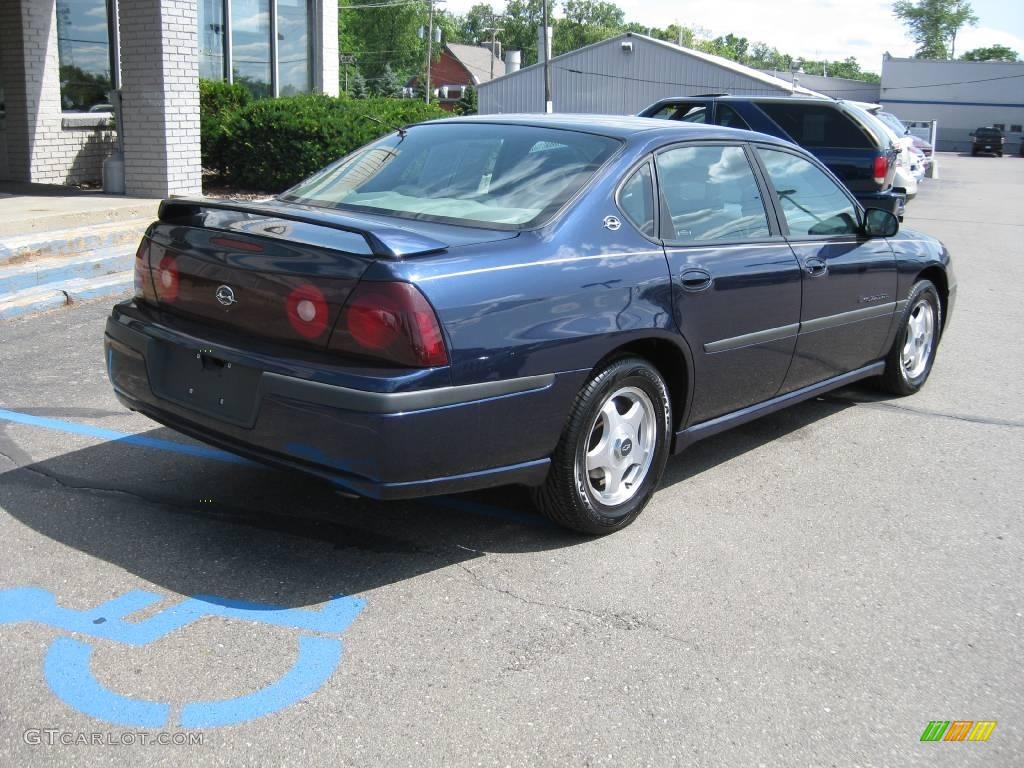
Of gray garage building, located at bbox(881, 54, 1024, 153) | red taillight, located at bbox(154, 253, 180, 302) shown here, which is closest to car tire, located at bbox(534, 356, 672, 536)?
red taillight, located at bbox(154, 253, 180, 302)

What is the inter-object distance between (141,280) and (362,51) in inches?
3857

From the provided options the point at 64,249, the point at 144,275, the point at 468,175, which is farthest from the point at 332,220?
the point at 64,249

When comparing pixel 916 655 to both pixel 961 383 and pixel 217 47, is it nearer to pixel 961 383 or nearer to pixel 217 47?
pixel 961 383

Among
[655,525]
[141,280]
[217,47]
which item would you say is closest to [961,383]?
[655,525]

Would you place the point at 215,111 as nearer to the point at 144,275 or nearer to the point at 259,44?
the point at 259,44

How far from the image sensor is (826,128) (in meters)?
14.2

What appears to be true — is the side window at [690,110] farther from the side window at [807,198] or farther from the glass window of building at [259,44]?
the side window at [807,198]

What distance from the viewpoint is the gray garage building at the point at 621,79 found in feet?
157

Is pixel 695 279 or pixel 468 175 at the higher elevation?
pixel 468 175

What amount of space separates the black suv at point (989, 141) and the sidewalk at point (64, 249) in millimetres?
61096

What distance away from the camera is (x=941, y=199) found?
78.6 feet

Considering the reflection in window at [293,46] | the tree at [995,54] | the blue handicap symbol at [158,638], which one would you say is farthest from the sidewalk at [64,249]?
the tree at [995,54]

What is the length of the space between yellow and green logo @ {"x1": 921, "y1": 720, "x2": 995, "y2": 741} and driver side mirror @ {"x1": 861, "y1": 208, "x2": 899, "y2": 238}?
3.11 metres

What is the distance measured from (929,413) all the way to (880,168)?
27.8 ft
